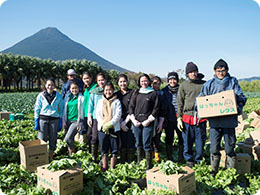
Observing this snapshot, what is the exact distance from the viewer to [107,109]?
4.39m

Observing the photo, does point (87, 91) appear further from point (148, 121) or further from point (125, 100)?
point (148, 121)

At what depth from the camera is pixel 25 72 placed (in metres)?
46.1

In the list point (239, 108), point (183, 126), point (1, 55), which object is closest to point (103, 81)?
point (183, 126)

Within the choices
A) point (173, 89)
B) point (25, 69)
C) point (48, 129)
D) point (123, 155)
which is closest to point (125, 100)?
point (173, 89)

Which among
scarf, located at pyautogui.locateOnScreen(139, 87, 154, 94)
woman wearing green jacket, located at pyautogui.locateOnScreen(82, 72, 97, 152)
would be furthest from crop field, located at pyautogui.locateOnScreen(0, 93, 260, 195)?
scarf, located at pyautogui.locateOnScreen(139, 87, 154, 94)

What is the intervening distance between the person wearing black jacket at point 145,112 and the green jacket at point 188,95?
1.63ft

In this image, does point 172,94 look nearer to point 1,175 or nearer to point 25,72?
point 1,175

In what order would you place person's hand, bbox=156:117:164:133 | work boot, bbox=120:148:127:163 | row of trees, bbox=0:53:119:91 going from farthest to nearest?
row of trees, bbox=0:53:119:91, work boot, bbox=120:148:127:163, person's hand, bbox=156:117:164:133

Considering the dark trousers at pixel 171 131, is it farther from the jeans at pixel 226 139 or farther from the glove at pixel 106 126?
the glove at pixel 106 126

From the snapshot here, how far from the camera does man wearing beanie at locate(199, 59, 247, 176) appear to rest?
3.73 metres

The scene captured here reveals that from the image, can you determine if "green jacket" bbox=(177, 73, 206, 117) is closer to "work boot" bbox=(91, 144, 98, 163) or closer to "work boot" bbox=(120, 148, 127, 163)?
"work boot" bbox=(120, 148, 127, 163)

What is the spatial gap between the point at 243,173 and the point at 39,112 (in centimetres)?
416

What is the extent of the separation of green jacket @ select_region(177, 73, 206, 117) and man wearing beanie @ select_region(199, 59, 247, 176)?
0.90 feet

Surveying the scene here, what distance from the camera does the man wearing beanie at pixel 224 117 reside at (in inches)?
147
